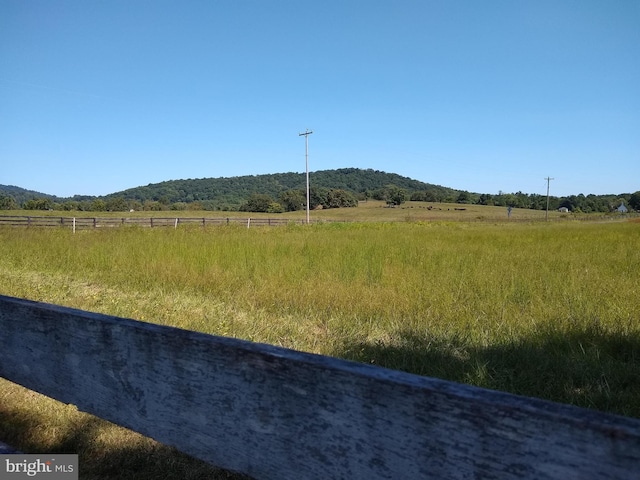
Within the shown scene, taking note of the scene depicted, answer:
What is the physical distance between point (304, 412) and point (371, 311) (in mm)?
5079

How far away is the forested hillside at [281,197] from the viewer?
103 metres

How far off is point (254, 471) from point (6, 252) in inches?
566

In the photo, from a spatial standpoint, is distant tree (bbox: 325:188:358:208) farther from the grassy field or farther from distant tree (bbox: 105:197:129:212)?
the grassy field

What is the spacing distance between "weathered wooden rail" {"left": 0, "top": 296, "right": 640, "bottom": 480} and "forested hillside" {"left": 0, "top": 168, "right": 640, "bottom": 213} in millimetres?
102006

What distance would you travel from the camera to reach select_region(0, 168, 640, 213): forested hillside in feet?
339

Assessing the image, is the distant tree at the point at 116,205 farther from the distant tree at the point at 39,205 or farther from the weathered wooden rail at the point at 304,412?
the weathered wooden rail at the point at 304,412

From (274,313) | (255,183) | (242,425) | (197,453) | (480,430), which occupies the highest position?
(255,183)

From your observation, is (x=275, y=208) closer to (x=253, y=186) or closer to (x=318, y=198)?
(x=318, y=198)

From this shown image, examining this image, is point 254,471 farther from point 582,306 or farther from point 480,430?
point 582,306

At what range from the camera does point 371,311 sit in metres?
6.18

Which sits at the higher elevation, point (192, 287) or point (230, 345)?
point (230, 345)

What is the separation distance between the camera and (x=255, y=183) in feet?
584

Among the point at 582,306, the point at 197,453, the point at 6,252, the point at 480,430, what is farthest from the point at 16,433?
the point at 6,252

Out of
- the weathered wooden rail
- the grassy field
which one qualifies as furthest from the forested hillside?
the weathered wooden rail
